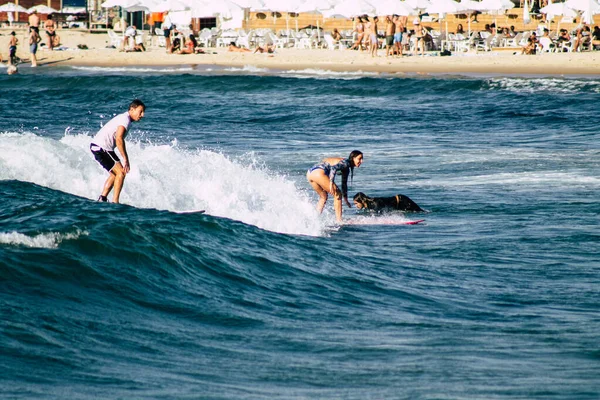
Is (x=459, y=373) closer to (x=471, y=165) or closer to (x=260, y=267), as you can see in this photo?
(x=260, y=267)

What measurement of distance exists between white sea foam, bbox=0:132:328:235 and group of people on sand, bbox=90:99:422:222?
473mm

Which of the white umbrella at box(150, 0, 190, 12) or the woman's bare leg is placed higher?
the white umbrella at box(150, 0, 190, 12)

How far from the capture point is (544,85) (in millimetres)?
33125

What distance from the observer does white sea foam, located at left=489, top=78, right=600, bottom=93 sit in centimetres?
3209

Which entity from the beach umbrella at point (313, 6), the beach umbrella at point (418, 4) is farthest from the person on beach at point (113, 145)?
the beach umbrella at point (313, 6)

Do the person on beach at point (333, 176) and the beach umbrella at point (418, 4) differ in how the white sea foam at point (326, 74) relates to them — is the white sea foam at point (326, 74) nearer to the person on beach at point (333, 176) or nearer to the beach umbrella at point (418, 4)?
the beach umbrella at point (418, 4)

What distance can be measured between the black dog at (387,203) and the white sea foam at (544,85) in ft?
63.5

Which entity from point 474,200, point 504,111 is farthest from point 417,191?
point 504,111

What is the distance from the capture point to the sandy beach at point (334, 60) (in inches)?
1455

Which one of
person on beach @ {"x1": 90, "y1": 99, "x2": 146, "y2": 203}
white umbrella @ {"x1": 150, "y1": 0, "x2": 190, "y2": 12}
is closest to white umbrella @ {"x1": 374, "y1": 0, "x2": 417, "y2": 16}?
white umbrella @ {"x1": 150, "y1": 0, "x2": 190, "y2": 12}

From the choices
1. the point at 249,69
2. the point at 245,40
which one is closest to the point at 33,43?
the point at 249,69

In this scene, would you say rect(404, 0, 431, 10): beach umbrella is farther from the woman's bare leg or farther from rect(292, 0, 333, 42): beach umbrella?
the woman's bare leg

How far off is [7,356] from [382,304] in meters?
3.69

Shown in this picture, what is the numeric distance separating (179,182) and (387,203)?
346 cm
